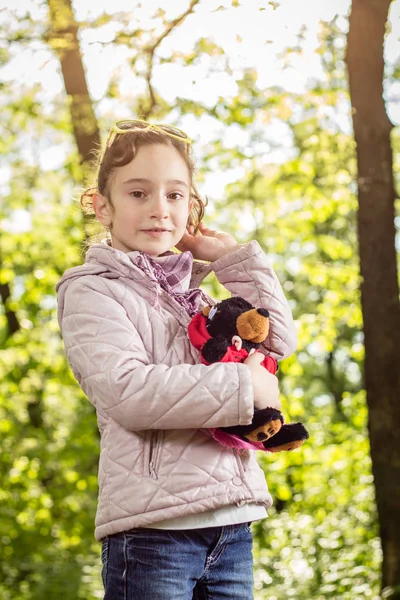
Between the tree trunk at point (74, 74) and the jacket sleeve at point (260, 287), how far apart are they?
2627mm

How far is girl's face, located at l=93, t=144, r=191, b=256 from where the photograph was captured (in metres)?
1.76

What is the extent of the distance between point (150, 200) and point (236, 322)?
385 millimetres

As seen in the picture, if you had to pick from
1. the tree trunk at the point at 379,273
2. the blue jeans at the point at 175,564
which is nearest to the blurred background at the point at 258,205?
the tree trunk at the point at 379,273

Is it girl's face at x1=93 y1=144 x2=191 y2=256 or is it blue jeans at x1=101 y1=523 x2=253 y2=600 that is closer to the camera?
blue jeans at x1=101 y1=523 x2=253 y2=600

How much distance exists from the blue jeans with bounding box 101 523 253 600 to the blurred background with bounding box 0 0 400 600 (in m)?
2.04

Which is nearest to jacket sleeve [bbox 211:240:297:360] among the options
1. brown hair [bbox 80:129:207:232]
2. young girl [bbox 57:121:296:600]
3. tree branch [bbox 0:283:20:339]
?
young girl [bbox 57:121:296:600]

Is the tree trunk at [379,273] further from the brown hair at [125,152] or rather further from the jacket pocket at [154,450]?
the jacket pocket at [154,450]

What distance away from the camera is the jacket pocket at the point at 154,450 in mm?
1551

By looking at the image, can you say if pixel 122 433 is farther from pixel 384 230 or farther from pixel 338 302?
pixel 338 302

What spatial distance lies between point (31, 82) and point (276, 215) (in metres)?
2.60

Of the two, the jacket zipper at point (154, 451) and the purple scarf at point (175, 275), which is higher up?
the purple scarf at point (175, 275)

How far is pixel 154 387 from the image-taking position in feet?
4.85

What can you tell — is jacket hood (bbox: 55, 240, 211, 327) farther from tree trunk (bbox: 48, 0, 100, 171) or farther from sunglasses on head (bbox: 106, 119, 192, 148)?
tree trunk (bbox: 48, 0, 100, 171)

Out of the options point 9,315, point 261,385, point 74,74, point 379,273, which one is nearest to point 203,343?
point 261,385
